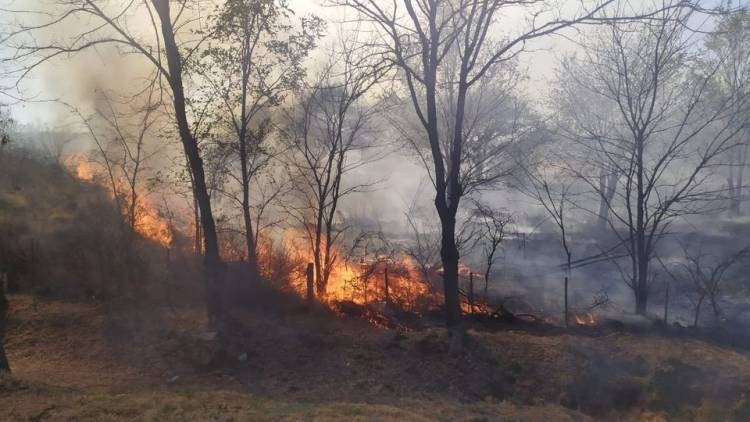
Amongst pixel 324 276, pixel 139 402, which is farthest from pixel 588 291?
pixel 139 402

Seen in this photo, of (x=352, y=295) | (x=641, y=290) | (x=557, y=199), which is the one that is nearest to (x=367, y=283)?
(x=352, y=295)

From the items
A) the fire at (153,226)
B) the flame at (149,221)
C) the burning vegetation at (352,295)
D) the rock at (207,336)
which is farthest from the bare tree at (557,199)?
the fire at (153,226)

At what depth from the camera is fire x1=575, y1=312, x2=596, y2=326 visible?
37.7ft

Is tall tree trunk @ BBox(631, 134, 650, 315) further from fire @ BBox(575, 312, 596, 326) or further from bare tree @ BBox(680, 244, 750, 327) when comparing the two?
fire @ BBox(575, 312, 596, 326)

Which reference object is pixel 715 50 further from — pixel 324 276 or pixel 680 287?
pixel 324 276

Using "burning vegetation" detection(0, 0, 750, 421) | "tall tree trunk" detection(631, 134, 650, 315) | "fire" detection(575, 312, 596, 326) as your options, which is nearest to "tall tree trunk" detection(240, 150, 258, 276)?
"burning vegetation" detection(0, 0, 750, 421)

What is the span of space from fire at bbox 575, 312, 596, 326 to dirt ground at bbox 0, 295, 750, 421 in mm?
1452

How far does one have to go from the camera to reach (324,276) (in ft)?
→ 42.4

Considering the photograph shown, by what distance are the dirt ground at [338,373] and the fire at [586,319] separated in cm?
145

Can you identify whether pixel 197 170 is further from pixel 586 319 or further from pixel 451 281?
pixel 586 319

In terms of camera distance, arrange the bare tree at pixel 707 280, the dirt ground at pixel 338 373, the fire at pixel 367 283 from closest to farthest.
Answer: the dirt ground at pixel 338 373, the bare tree at pixel 707 280, the fire at pixel 367 283

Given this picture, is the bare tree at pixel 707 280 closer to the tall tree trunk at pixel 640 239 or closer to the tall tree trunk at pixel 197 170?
the tall tree trunk at pixel 640 239

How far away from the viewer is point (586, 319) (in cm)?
1201

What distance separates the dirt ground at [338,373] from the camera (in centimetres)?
634
